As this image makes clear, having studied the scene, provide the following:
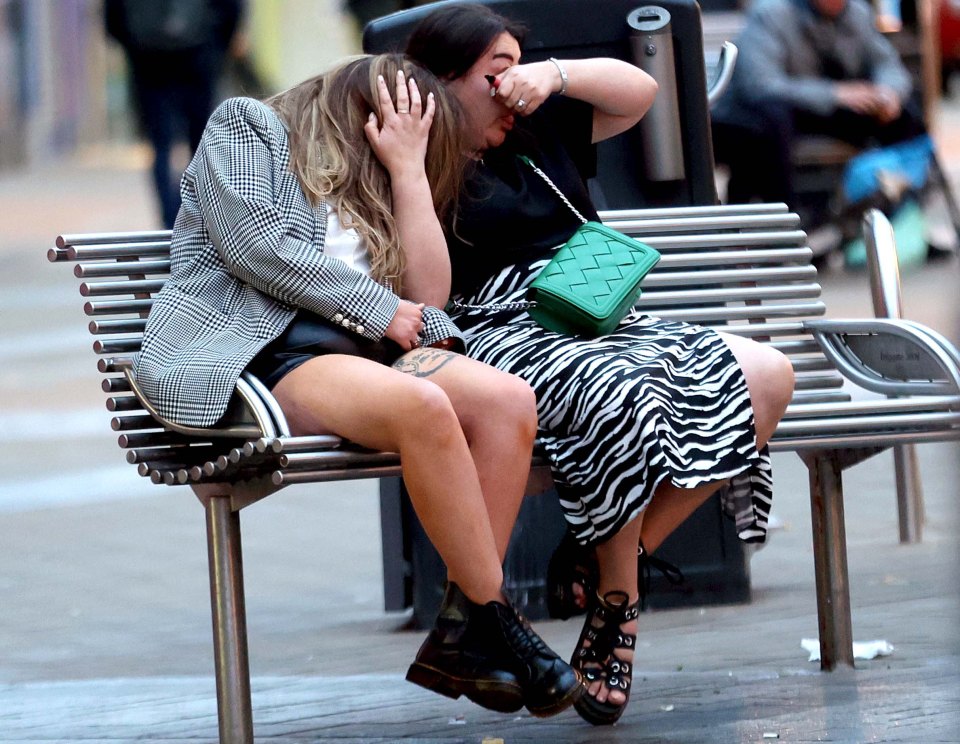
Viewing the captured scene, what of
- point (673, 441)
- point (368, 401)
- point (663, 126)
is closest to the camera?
point (368, 401)

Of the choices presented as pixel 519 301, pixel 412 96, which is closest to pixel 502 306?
pixel 519 301

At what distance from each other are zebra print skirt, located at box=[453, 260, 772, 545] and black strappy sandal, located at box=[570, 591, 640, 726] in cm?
16

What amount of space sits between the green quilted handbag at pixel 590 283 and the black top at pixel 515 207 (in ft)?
0.50

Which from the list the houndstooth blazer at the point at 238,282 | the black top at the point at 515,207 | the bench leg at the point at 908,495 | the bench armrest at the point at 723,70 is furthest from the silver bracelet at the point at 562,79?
the bench leg at the point at 908,495

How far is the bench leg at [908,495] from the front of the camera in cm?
498

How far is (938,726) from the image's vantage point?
3.23m

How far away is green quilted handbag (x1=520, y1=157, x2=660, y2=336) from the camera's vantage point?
3.42 metres

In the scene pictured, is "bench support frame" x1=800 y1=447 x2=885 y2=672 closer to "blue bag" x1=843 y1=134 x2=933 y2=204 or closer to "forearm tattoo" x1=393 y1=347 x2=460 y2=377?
"forearm tattoo" x1=393 y1=347 x2=460 y2=377

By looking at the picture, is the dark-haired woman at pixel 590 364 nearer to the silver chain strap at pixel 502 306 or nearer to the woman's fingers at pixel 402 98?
the silver chain strap at pixel 502 306

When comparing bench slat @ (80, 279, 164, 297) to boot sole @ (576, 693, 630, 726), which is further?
bench slat @ (80, 279, 164, 297)

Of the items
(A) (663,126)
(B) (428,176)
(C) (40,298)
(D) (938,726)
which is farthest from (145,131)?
(D) (938,726)

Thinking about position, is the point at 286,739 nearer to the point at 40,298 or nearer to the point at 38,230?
the point at 40,298

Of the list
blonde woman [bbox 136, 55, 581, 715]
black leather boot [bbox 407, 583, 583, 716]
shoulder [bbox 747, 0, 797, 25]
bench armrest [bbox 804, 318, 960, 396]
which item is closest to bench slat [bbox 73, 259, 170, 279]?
blonde woman [bbox 136, 55, 581, 715]

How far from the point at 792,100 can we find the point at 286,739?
6574mm
